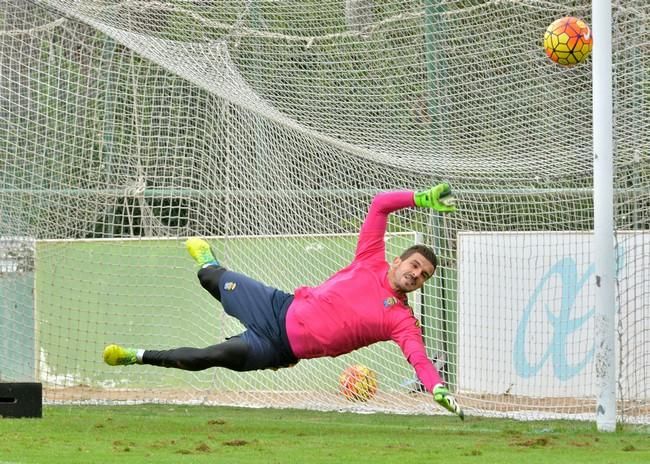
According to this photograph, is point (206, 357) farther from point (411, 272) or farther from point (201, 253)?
point (411, 272)

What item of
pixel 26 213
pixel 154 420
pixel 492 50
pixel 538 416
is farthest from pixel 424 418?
pixel 26 213

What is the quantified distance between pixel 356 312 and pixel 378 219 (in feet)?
2.23

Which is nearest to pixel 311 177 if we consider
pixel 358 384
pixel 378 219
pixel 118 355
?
pixel 358 384

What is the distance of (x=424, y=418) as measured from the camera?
12531 mm

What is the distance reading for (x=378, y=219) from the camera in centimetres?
981

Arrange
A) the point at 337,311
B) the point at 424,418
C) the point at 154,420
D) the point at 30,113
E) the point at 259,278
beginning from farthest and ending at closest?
the point at 259,278, the point at 30,113, the point at 424,418, the point at 154,420, the point at 337,311

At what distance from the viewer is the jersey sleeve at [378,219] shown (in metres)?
9.60

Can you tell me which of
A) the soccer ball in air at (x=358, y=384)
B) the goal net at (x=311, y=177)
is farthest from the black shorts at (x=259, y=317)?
the soccer ball in air at (x=358, y=384)

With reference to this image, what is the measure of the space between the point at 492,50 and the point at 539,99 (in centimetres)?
64

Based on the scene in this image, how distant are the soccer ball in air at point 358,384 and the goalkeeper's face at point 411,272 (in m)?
4.32

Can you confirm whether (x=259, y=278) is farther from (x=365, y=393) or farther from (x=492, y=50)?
(x=492, y=50)

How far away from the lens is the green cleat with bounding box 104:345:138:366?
9.92 meters

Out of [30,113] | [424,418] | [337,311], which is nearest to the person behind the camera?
[337,311]

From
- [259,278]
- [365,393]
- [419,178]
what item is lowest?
[365,393]
